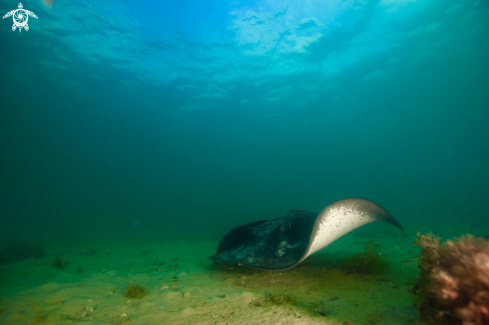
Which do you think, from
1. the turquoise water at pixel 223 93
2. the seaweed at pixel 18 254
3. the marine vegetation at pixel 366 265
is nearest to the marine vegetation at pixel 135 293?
the marine vegetation at pixel 366 265

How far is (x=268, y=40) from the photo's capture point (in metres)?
18.3

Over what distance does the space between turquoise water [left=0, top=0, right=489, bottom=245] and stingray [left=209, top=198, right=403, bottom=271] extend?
11766 millimetres

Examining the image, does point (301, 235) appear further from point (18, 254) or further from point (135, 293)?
point (18, 254)

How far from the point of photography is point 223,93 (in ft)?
85.2

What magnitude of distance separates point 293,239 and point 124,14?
20697mm

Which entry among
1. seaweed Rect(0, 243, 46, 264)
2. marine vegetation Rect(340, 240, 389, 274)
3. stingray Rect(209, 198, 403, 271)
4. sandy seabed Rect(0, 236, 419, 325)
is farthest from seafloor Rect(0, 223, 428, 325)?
seaweed Rect(0, 243, 46, 264)

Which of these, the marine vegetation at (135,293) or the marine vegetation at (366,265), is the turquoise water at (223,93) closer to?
the marine vegetation at (366,265)

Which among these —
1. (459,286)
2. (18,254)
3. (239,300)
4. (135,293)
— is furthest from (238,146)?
(459,286)

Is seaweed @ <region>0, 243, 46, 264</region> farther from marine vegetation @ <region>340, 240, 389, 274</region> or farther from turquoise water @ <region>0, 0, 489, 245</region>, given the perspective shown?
marine vegetation @ <region>340, 240, 389, 274</region>

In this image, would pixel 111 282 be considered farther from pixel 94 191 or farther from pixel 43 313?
pixel 94 191

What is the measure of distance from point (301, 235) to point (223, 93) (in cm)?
2519

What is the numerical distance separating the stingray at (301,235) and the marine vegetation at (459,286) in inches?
44.2

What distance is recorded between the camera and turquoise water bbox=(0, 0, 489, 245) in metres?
16.1

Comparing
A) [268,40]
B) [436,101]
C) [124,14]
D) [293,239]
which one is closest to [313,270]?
[293,239]
